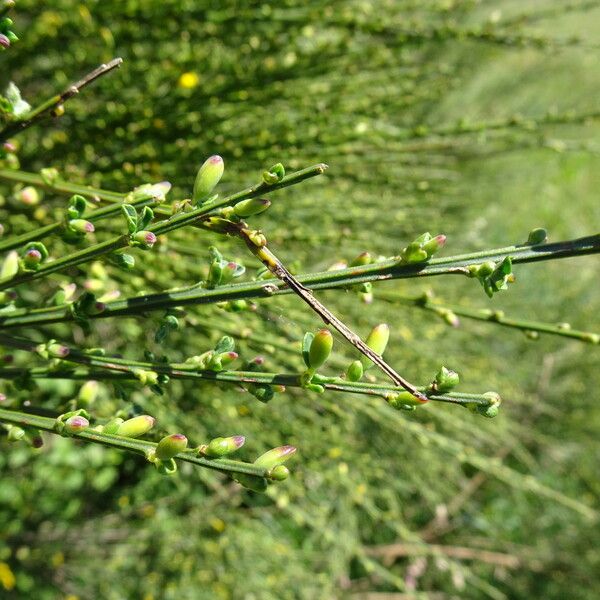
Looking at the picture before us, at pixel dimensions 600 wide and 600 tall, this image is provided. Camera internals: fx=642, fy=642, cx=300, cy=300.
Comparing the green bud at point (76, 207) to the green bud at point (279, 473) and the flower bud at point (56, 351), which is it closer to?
the flower bud at point (56, 351)

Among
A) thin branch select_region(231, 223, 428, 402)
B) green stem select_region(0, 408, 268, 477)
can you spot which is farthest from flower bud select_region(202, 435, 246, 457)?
thin branch select_region(231, 223, 428, 402)

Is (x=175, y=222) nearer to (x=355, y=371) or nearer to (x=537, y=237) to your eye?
(x=355, y=371)

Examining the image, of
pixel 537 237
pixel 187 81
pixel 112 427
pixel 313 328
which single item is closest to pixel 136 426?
pixel 112 427

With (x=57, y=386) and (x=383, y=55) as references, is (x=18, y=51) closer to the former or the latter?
(x=383, y=55)

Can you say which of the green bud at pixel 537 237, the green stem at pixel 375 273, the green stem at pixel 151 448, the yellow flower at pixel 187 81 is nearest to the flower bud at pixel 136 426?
the green stem at pixel 151 448

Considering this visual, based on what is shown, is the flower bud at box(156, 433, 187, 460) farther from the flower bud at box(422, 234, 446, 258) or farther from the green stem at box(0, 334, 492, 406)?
the flower bud at box(422, 234, 446, 258)
